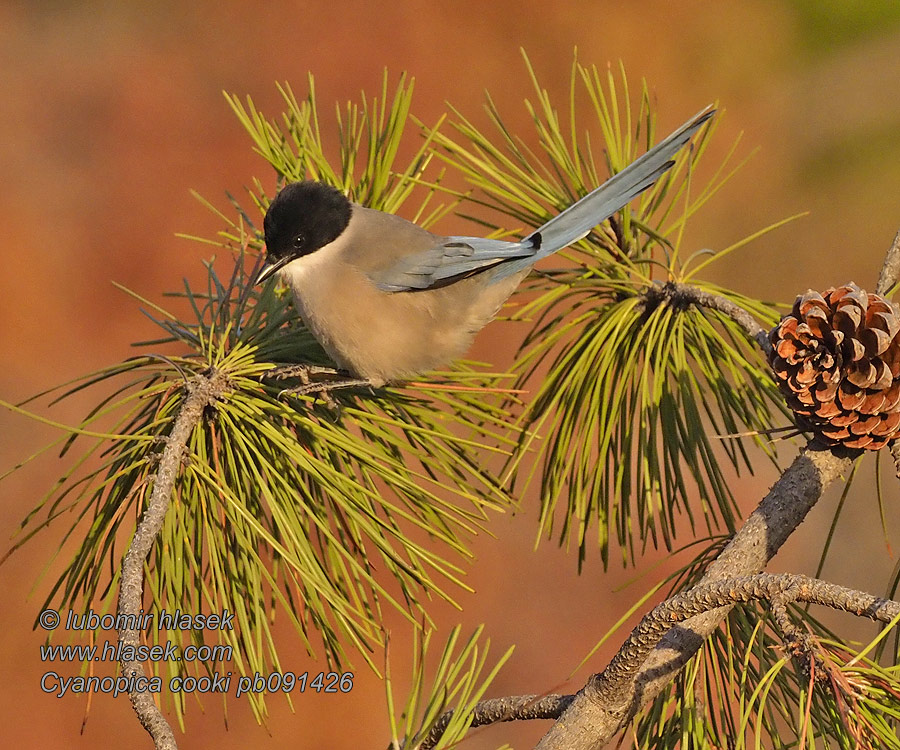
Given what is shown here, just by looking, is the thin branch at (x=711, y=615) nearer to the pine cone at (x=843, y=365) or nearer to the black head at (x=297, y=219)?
the pine cone at (x=843, y=365)

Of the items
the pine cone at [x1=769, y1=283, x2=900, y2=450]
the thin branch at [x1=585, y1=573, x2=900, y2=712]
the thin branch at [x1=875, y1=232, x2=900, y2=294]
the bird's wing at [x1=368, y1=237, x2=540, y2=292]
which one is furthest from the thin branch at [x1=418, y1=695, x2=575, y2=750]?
the bird's wing at [x1=368, y1=237, x2=540, y2=292]

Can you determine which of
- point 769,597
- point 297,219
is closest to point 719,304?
point 769,597

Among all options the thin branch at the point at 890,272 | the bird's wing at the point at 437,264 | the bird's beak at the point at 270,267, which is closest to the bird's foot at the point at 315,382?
the bird's beak at the point at 270,267

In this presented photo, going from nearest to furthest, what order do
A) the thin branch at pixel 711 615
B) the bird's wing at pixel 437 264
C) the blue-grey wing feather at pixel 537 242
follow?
the thin branch at pixel 711 615 → the blue-grey wing feather at pixel 537 242 → the bird's wing at pixel 437 264

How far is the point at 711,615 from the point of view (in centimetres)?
69

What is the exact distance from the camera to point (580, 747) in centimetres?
67

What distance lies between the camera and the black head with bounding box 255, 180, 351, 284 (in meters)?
1.09

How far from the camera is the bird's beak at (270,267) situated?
1079 millimetres

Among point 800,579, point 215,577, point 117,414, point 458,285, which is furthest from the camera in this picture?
point 117,414

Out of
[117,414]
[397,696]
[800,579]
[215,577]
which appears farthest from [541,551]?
[800,579]

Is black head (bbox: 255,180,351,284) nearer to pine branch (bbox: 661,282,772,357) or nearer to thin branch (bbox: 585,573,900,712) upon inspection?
pine branch (bbox: 661,282,772,357)

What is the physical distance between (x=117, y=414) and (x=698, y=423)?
4.94 ft

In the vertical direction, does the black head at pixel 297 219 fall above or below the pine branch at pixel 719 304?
above

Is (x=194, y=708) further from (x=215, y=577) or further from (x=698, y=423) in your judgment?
(x=698, y=423)
